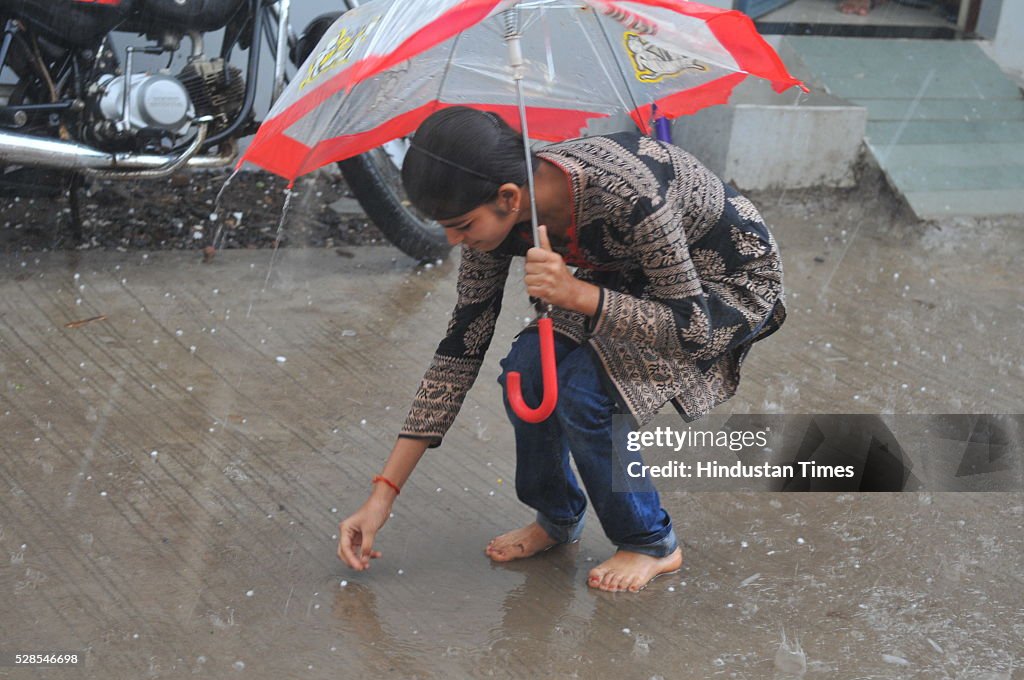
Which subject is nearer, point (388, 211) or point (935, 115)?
point (388, 211)

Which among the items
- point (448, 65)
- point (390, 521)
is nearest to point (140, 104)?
point (448, 65)

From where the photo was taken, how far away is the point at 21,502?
9.18 ft

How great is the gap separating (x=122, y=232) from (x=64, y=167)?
74cm

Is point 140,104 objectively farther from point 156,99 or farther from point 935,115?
point 935,115

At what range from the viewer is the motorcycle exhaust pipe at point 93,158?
3889 millimetres

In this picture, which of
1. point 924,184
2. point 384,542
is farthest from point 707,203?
point 924,184

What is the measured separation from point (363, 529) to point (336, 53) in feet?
3.20

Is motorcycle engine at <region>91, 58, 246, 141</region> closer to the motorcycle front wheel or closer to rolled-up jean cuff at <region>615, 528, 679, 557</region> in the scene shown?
the motorcycle front wheel

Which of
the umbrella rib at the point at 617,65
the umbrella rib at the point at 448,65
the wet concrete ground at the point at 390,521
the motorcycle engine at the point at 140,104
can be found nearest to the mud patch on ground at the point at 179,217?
the wet concrete ground at the point at 390,521

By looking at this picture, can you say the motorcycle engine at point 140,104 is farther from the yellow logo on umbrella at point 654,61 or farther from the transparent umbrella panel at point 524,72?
the yellow logo on umbrella at point 654,61

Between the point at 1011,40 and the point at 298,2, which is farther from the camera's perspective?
the point at 1011,40

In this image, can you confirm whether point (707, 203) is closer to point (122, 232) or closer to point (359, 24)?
point (359, 24)

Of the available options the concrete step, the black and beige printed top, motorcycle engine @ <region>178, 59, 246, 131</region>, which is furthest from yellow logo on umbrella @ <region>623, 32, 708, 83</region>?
the concrete step

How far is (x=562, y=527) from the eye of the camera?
2654mm
